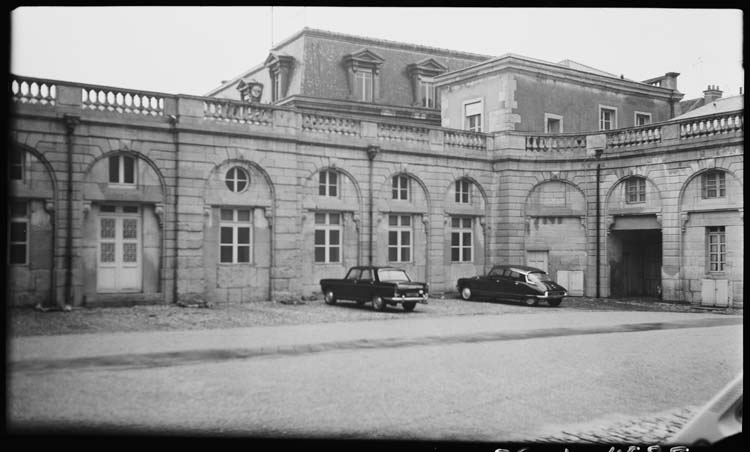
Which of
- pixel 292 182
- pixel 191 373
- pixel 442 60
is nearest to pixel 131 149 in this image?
pixel 292 182

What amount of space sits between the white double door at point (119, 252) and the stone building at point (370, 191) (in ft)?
0.15

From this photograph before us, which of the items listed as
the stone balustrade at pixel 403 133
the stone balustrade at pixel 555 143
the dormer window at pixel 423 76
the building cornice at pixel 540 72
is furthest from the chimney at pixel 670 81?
the stone balustrade at pixel 403 133

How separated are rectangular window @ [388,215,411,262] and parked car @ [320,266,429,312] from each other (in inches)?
142

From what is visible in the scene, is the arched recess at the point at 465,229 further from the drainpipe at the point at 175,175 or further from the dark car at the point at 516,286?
the drainpipe at the point at 175,175

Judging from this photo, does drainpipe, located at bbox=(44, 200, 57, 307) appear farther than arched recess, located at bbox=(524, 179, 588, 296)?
No

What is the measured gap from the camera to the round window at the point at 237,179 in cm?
2133

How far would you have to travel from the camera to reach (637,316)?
67.2 ft

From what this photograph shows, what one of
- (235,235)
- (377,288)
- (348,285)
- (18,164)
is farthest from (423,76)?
(18,164)

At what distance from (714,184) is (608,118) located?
8.61 meters

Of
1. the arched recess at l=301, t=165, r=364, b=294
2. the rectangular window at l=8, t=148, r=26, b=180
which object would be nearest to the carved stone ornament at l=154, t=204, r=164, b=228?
the rectangular window at l=8, t=148, r=26, b=180

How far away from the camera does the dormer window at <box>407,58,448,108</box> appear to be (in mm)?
38000

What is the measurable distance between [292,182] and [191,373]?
11994 millimetres

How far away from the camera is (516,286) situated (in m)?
23.6

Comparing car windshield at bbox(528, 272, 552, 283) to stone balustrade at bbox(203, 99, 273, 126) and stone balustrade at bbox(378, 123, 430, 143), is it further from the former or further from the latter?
stone balustrade at bbox(203, 99, 273, 126)
